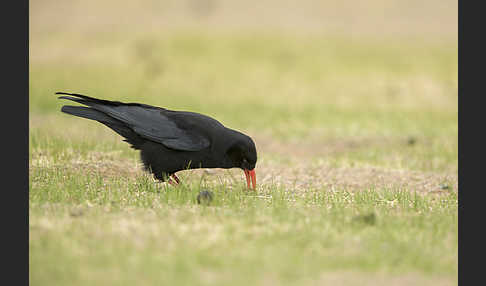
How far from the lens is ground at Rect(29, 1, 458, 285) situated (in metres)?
4.07

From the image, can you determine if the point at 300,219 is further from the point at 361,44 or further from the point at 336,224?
the point at 361,44

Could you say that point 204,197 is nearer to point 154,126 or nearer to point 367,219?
point 154,126

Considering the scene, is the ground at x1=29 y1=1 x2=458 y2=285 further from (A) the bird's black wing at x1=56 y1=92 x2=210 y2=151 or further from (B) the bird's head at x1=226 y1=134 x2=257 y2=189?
(A) the bird's black wing at x1=56 y1=92 x2=210 y2=151

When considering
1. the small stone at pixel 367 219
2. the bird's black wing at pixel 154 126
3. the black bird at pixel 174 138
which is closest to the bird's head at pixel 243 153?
the black bird at pixel 174 138

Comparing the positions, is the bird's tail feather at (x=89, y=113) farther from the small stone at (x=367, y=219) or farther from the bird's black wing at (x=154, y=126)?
the small stone at (x=367, y=219)

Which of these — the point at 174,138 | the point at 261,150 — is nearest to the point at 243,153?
the point at 174,138

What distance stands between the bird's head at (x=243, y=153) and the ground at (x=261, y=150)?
35 cm

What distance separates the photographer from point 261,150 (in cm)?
1159

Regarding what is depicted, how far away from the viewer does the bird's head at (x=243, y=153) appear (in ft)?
20.1

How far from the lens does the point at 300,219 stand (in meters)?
5.02

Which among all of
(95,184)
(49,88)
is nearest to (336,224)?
(95,184)

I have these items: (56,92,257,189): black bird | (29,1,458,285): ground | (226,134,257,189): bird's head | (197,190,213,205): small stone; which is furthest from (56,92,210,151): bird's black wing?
(197,190,213,205): small stone

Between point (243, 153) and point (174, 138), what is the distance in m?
0.76

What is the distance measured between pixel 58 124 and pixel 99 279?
32.7ft
